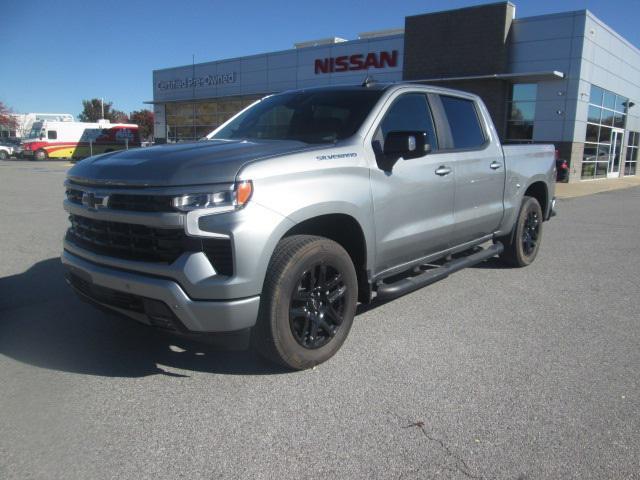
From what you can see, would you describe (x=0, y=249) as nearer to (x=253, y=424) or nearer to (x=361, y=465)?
(x=253, y=424)

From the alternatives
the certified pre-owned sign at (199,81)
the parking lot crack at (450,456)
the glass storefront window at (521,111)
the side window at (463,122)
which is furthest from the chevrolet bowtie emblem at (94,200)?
the certified pre-owned sign at (199,81)

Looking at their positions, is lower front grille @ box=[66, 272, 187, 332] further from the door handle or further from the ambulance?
the ambulance

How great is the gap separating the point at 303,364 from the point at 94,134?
4010 cm

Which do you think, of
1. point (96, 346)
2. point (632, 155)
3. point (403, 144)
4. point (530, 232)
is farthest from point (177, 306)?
point (632, 155)

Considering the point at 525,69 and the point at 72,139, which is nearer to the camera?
the point at 525,69

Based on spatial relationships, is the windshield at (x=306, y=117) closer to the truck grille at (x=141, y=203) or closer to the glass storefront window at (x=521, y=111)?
the truck grille at (x=141, y=203)

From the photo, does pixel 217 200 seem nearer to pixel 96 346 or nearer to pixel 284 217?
pixel 284 217

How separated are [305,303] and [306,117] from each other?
166 cm

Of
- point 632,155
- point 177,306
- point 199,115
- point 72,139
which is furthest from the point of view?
point 72,139

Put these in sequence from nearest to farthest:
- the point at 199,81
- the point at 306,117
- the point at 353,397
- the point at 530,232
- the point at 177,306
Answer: the point at 177,306 < the point at 353,397 < the point at 306,117 < the point at 530,232 < the point at 199,81

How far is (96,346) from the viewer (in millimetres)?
4004

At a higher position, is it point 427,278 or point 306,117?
point 306,117

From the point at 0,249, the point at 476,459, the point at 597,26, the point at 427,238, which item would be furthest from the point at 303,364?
the point at 597,26

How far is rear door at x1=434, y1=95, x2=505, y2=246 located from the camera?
4.95m
